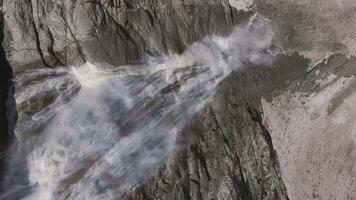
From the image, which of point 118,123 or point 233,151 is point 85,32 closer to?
point 118,123

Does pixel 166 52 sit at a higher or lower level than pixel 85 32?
lower

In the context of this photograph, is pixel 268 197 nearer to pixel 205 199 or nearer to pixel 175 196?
pixel 205 199

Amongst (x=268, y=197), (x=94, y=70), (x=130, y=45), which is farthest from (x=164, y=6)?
(x=268, y=197)

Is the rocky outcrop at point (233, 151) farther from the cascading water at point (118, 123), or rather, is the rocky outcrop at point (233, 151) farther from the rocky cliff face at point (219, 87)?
the cascading water at point (118, 123)

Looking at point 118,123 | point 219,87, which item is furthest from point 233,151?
point 118,123

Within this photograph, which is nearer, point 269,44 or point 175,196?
point 175,196

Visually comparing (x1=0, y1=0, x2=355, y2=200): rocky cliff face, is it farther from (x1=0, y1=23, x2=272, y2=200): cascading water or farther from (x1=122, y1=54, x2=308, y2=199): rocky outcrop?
(x1=0, y1=23, x2=272, y2=200): cascading water
